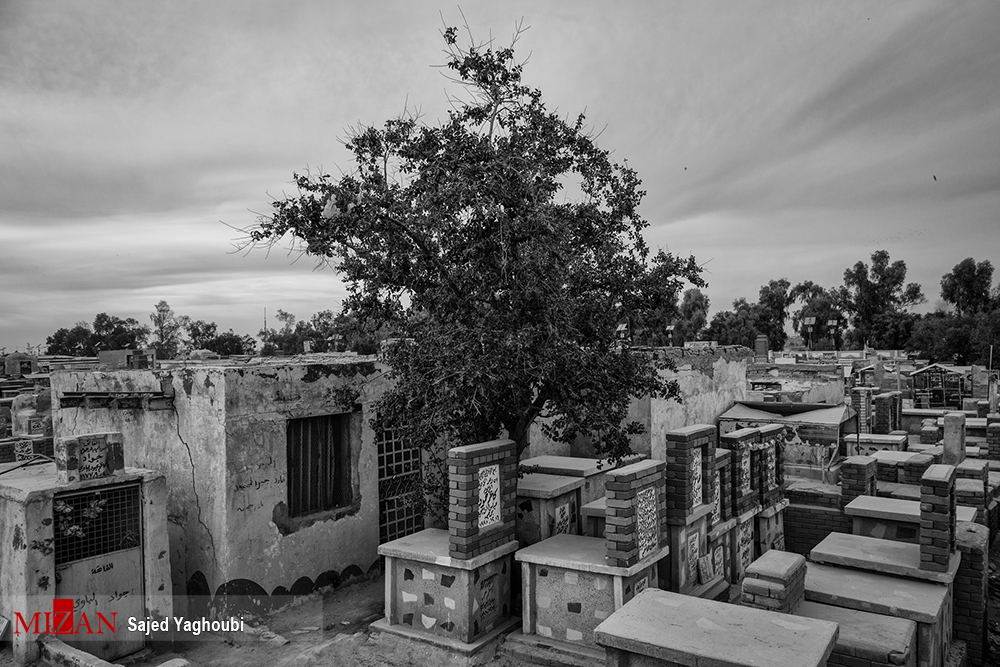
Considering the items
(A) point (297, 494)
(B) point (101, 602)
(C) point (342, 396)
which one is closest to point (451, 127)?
(C) point (342, 396)

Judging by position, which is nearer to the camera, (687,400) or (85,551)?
(85,551)

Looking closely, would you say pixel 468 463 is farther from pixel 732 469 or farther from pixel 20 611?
pixel 20 611

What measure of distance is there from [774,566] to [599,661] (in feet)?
5.80

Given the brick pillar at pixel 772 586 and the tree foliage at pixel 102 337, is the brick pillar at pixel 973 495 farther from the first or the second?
the tree foliage at pixel 102 337

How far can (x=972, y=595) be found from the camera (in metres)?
6.52

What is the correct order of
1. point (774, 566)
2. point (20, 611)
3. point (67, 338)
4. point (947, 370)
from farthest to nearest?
point (67, 338) < point (947, 370) < point (20, 611) < point (774, 566)

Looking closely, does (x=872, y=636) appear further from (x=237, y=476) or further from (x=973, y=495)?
(x=237, y=476)

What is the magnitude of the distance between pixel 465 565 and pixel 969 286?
70.4 meters

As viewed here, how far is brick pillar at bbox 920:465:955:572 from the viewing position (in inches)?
234

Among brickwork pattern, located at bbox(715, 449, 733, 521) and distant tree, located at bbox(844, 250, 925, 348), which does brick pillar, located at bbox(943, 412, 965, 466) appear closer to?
brickwork pattern, located at bbox(715, 449, 733, 521)

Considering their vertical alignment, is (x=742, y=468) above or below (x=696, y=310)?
below

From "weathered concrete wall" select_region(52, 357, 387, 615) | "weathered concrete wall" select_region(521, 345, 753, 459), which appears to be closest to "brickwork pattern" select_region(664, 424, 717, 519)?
"weathered concrete wall" select_region(521, 345, 753, 459)

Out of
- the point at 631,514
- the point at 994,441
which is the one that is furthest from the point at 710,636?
the point at 994,441

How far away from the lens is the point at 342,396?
8.23m
